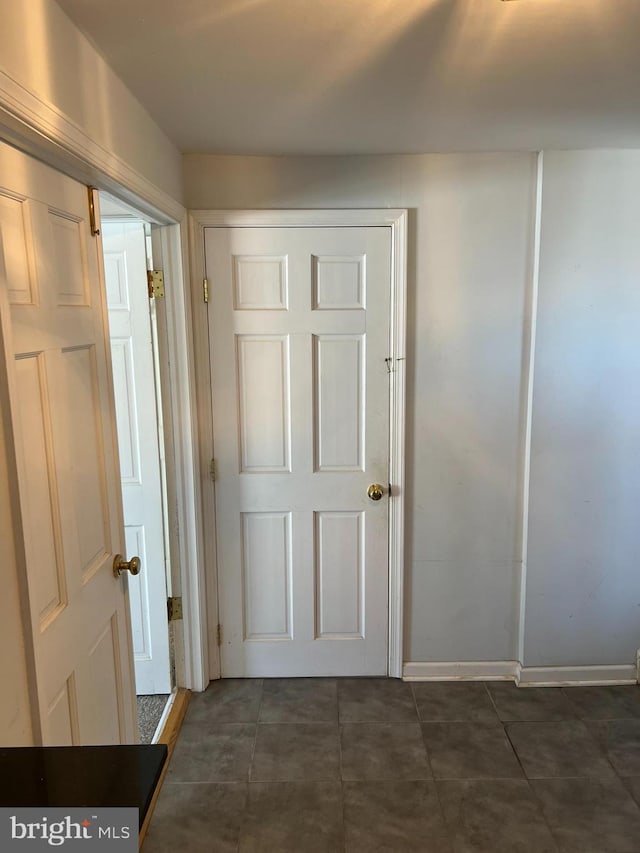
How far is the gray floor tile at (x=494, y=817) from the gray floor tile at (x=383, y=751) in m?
0.13

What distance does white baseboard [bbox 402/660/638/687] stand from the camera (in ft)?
8.82

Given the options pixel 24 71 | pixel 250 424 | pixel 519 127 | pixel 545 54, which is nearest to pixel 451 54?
pixel 545 54

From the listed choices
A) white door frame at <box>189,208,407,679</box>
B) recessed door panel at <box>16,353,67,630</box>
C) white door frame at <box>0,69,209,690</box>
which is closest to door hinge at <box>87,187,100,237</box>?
white door frame at <box>0,69,209,690</box>

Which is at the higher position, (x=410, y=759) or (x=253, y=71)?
(x=253, y=71)

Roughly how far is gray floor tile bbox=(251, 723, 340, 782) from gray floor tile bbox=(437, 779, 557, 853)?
42 centimetres

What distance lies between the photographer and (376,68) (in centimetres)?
153

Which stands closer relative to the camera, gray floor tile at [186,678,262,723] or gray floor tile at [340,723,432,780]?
gray floor tile at [340,723,432,780]

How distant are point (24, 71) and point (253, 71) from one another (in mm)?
663

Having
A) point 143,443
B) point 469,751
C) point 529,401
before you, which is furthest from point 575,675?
point 143,443

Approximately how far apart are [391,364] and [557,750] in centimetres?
163

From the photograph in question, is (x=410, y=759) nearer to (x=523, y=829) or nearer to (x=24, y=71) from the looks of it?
(x=523, y=829)

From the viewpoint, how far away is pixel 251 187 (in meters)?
2.41

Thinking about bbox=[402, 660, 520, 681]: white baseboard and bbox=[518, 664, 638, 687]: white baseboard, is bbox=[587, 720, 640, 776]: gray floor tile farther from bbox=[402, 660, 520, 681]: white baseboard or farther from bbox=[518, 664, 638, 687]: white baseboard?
bbox=[402, 660, 520, 681]: white baseboard

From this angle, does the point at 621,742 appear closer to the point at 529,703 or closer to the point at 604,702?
the point at 604,702
